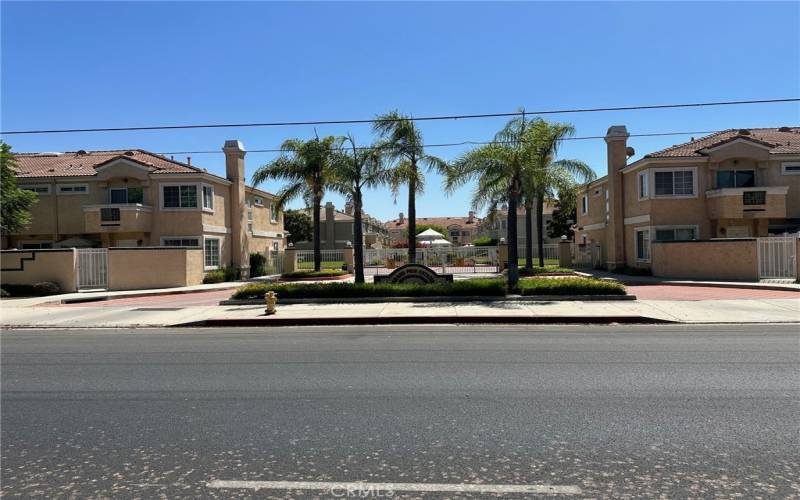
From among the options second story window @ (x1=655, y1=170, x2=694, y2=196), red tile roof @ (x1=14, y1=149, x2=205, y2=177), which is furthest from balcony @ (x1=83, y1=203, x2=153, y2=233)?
second story window @ (x1=655, y1=170, x2=694, y2=196)

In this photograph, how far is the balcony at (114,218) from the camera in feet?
90.5

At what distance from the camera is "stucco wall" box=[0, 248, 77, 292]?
2280cm

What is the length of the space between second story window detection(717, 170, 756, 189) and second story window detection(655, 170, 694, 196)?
4.83ft

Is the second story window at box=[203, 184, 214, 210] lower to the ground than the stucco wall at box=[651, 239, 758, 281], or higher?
higher

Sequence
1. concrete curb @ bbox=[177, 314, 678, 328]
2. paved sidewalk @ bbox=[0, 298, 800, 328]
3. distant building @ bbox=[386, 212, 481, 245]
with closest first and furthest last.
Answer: concrete curb @ bbox=[177, 314, 678, 328] < paved sidewalk @ bbox=[0, 298, 800, 328] < distant building @ bbox=[386, 212, 481, 245]

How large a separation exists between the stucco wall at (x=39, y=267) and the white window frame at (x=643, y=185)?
26.5m

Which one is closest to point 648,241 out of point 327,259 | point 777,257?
point 777,257

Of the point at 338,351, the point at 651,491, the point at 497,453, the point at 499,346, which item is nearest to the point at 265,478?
the point at 497,453

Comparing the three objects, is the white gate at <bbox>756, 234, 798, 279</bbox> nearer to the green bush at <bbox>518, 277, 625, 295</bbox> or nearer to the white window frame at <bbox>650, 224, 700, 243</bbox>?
the white window frame at <bbox>650, 224, 700, 243</bbox>

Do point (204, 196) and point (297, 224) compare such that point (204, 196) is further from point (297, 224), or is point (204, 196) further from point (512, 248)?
point (297, 224)

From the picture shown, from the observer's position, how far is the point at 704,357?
8539mm

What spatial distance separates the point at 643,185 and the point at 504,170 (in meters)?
13.1

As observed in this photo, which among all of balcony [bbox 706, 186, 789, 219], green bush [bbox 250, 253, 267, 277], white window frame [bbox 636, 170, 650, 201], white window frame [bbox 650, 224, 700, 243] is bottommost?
green bush [bbox 250, 253, 267, 277]

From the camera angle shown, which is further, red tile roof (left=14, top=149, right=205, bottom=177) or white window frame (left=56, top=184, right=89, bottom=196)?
white window frame (left=56, top=184, right=89, bottom=196)
